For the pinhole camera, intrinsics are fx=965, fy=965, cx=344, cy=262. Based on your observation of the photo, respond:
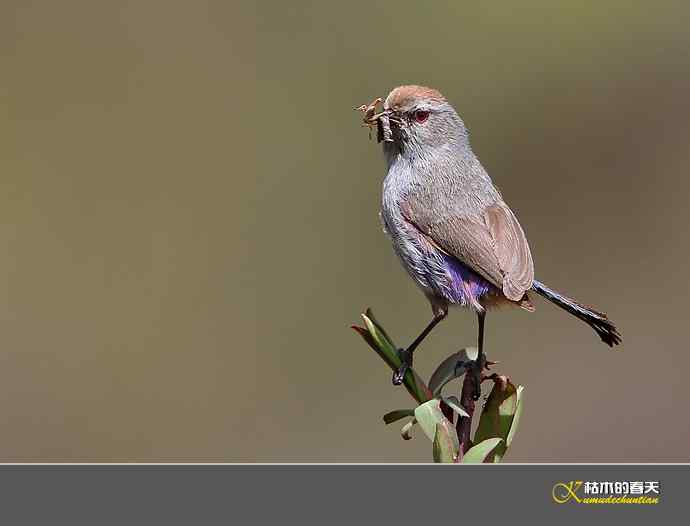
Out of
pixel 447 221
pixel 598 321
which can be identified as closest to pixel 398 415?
pixel 598 321

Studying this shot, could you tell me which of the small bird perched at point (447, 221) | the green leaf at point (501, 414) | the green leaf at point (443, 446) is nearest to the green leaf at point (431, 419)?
the green leaf at point (443, 446)

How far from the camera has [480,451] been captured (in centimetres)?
176

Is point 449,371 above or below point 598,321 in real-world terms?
below

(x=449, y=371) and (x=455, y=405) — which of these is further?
(x=449, y=371)

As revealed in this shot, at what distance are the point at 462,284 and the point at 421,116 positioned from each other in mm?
680

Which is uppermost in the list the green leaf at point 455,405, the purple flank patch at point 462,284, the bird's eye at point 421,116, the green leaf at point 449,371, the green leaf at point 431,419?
the bird's eye at point 421,116

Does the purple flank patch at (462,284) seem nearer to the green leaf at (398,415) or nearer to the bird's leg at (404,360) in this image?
the bird's leg at (404,360)

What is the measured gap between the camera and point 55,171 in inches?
289

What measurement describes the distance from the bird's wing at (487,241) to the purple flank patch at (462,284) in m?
0.04

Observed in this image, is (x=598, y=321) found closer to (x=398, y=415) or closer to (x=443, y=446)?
(x=398, y=415)

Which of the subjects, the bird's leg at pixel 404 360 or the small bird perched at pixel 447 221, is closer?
the bird's leg at pixel 404 360

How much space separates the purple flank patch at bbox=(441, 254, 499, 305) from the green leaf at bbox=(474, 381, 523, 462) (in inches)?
41.5

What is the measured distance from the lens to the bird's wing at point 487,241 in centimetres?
288

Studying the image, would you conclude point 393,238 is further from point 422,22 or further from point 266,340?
point 422,22
